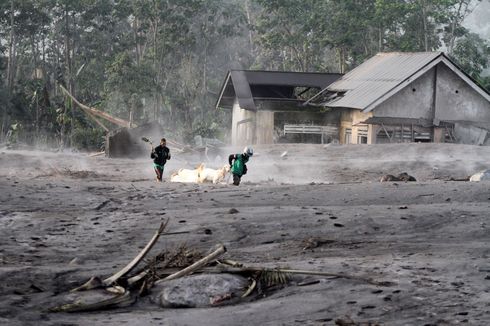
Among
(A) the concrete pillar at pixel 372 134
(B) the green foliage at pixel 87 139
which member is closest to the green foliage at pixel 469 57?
(A) the concrete pillar at pixel 372 134

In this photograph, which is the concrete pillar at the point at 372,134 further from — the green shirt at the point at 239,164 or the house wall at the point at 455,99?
the green shirt at the point at 239,164

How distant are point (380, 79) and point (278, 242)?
25.5 meters

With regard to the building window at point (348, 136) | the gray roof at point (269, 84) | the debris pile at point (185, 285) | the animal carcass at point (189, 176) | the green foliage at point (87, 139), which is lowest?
Answer: the debris pile at point (185, 285)

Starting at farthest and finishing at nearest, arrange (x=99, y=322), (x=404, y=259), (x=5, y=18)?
(x=5, y=18), (x=404, y=259), (x=99, y=322)

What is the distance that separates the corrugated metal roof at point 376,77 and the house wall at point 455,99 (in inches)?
56.1

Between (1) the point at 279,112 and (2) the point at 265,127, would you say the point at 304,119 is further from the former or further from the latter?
(2) the point at 265,127

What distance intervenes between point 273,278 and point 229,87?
33.3m

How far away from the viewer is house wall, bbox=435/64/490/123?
36.5 m

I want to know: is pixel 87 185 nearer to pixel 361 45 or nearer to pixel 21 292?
pixel 21 292

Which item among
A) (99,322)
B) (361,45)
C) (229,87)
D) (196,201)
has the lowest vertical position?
(99,322)

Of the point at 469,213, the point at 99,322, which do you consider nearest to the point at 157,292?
the point at 99,322

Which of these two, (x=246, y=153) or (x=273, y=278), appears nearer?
(x=273, y=278)

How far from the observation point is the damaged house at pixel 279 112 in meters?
38.9

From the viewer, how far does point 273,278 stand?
9.87 metres
